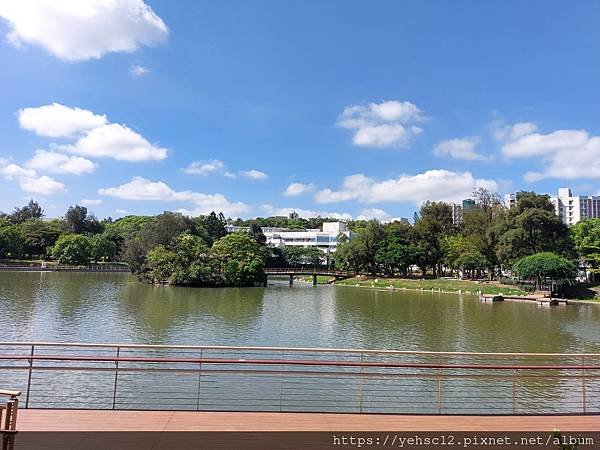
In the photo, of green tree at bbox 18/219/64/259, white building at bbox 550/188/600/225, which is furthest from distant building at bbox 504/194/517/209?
green tree at bbox 18/219/64/259

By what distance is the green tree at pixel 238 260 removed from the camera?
2274 inches

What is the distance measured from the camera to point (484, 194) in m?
78.7

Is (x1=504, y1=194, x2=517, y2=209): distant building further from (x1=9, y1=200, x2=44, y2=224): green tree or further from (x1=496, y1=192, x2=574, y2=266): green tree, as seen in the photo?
(x1=9, y1=200, x2=44, y2=224): green tree

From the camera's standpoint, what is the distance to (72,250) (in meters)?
86.6

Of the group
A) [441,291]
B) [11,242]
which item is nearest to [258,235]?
[11,242]

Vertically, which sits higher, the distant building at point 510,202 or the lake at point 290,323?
the distant building at point 510,202

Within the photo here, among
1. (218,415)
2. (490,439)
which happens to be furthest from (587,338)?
(218,415)

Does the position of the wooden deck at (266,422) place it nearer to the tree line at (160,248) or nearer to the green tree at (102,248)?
the tree line at (160,248)

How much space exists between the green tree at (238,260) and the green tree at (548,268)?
3178cm

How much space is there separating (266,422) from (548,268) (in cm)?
5127

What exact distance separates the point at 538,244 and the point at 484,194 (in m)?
21.7

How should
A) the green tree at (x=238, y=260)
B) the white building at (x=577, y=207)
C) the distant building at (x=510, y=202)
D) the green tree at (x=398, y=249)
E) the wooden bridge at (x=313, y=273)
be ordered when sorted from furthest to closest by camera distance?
the white building at (x=577, y=207) → the wooden bridge at (x=313, y=273) → the green tree at (x=398, y=249) → the distant building at (x=510, y=202) → the green tree at (x=238, y=260)

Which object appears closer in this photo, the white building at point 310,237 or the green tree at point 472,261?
the green tree at point 472,261

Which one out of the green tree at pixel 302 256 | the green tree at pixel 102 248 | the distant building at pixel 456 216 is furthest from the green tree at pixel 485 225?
the green tree at pixel 102 248
